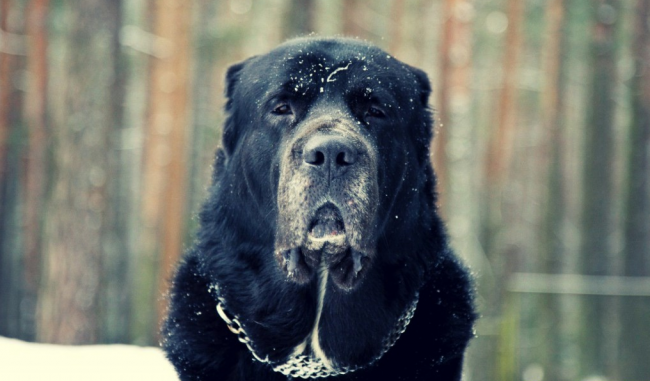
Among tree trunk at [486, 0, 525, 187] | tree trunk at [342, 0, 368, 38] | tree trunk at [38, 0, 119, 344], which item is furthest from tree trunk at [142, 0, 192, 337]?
tree trunk at [486, 0, 525, 187]

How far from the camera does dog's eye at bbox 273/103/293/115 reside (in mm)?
3178

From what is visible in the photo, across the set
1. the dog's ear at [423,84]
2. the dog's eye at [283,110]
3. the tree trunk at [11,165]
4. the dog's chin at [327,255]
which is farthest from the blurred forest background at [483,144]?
the dog's chin at [327,255]

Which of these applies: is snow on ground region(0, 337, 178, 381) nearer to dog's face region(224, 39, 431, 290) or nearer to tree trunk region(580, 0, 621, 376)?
dog's face region(224, 39, 431, 290)

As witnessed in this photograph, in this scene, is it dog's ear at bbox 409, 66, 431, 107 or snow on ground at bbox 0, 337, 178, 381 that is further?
snow on ground at bbox 0, 337, 178, 381

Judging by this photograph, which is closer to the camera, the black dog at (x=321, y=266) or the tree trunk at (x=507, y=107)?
the black dog at (x=321, y=266)

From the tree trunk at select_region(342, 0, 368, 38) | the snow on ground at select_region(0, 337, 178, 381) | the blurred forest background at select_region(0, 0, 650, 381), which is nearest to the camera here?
the snow on ground at select_region(0, 337, 178, 381)

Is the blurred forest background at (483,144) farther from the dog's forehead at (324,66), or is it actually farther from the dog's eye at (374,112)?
the dog's eye at (374,112)

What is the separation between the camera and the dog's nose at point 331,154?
270 cm

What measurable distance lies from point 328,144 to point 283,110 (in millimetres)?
550

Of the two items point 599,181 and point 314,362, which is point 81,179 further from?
point 599,181

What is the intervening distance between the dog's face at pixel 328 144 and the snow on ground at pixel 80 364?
4.99ft

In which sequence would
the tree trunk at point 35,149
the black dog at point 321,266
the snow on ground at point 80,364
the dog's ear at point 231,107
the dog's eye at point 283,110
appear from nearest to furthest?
the black dog at point 321,266 → the dog's eye at point 283,110 → the dog's ear at point 231,107 → the snow on ground at point 80,364 → the tree trunk at point 35,149

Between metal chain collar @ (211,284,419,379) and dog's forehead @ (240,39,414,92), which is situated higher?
dog's forehead @ (240,39,414,92)

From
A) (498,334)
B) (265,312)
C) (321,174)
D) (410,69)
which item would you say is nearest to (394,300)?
(265,312)
